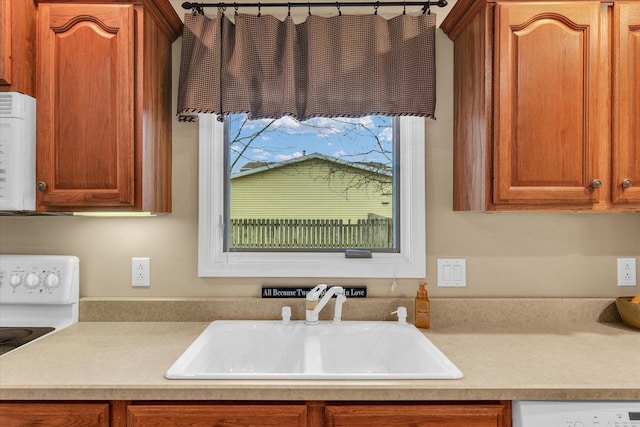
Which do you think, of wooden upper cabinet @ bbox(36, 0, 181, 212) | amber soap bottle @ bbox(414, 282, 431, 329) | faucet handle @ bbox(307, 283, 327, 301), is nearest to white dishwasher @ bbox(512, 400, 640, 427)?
amber soap bottle @ bbox(414, 282, 431, 329)

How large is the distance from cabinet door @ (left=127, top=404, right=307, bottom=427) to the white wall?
27.6 inches

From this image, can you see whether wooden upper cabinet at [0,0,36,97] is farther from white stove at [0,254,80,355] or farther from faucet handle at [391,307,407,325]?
faucet handle at [391,307,407,325]

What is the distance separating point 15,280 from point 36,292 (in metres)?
0.09

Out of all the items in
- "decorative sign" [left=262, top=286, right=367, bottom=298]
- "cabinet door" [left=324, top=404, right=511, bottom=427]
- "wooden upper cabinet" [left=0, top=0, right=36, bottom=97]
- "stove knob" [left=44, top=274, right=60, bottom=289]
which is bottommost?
"cabinet door" [left=324, top=404, right=511, bottom=427]

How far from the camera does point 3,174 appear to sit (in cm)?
141

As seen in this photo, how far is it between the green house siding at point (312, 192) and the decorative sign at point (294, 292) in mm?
314

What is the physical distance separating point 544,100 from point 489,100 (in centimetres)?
19

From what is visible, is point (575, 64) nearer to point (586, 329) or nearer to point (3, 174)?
point (586, 329)

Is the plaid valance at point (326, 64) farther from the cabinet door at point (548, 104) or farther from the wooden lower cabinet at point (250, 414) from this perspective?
the wooden lower cabinet at point (250, 414)

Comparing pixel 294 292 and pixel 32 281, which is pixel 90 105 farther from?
pixel 294 292

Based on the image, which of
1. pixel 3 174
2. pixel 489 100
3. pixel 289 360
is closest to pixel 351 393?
pixel 289 360

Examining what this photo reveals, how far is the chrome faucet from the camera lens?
1.64 metres

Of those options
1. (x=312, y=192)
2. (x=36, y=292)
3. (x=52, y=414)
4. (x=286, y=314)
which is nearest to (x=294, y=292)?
(x=286, y=314)

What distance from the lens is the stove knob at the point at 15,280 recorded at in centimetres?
167
